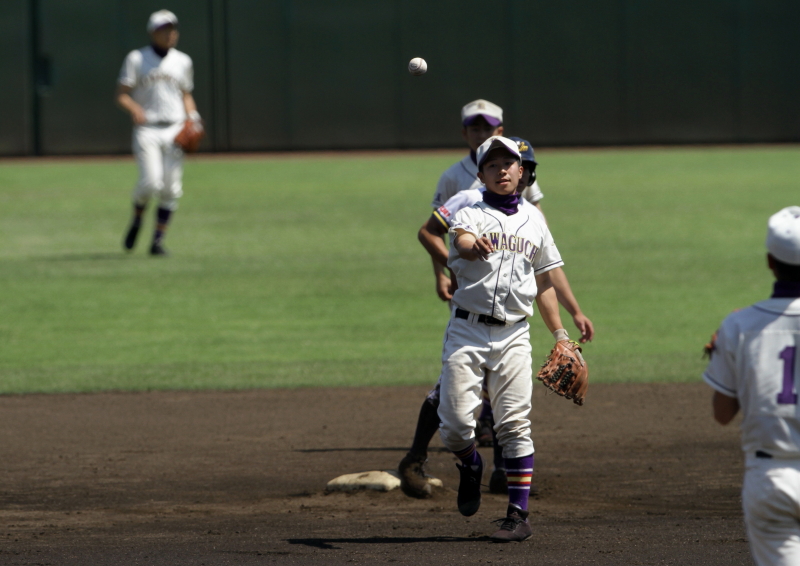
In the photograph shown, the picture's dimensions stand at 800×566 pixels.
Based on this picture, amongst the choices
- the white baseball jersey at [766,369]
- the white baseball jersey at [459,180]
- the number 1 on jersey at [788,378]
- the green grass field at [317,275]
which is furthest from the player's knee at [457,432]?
the green grass field at [317,275]

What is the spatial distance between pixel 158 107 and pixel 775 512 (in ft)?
36.9

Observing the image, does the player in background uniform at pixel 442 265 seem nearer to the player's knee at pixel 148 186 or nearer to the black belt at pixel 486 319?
the black belt at pixel 486 319

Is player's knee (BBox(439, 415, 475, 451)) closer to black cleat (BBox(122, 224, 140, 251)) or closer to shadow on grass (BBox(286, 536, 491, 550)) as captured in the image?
shadow on grass (BBox(286, 536, 491, 550))

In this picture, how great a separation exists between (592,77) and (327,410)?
2039 centimetres

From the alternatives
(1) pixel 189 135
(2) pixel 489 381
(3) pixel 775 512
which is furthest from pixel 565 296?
(1) pixel 189 135

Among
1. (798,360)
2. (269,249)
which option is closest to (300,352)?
(269,249)

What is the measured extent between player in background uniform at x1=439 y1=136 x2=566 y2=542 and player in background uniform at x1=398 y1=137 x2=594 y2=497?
261mm

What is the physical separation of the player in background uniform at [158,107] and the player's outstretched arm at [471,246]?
8958 millimetres

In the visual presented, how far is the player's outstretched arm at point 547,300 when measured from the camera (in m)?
5.15

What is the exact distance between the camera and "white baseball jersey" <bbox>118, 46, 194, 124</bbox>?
13281 mm

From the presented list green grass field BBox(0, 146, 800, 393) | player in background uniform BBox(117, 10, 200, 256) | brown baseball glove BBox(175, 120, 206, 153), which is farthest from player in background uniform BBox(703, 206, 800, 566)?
player in background uniform BBox(117, 10, 200, 256)

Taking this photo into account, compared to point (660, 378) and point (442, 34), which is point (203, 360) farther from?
point (442, 34)

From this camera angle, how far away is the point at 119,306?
10953mm

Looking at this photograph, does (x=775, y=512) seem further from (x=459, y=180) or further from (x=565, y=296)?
(x=459, y=180)
